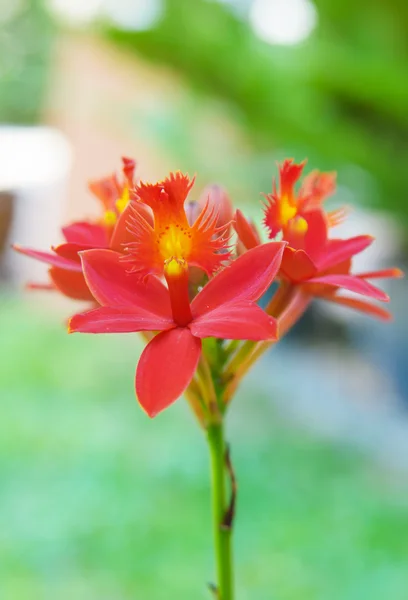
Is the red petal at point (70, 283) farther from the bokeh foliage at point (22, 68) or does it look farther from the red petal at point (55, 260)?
the bokeh foliage at point (22, 68)

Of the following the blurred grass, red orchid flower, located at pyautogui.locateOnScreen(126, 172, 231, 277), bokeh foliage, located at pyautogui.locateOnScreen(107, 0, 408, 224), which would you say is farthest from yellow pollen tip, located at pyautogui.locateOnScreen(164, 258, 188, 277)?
bokeh foliage, located at pyautogui.locateOnScreen(107, 0, 408, 224)

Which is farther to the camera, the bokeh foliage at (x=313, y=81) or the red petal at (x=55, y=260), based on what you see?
the bokeh foliage at (x=313, y=81)

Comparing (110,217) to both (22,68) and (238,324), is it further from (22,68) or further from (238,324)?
(22,68)

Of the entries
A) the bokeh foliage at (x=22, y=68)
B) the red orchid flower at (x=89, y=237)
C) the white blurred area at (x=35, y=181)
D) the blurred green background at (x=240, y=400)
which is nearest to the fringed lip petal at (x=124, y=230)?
the red orchid flower at (x=89, y=237)

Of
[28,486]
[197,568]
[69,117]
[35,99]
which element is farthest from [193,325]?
[35,99]

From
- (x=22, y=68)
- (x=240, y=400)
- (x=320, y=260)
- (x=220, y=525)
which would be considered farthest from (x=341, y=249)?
(x=22, y=68)

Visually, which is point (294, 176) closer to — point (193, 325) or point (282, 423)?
point (193, 325)
